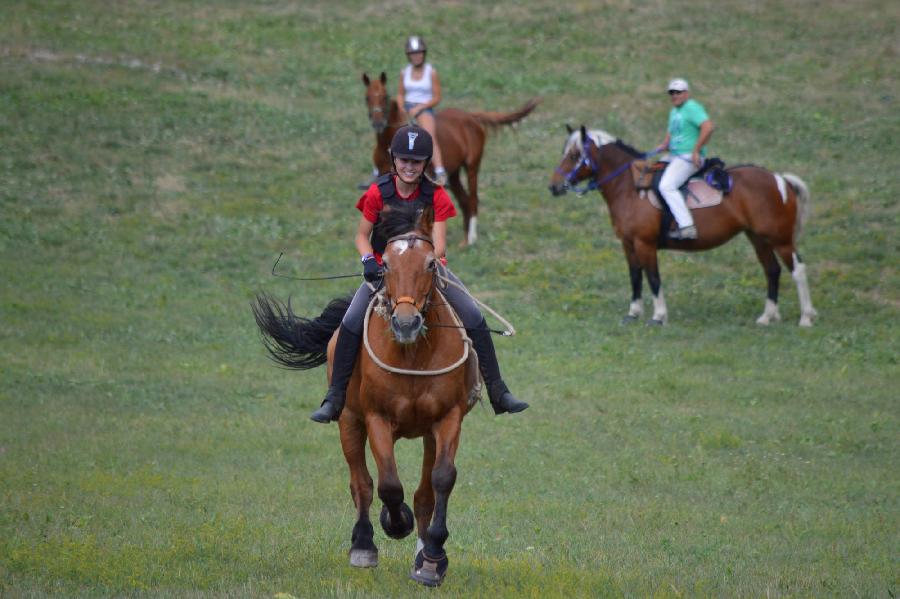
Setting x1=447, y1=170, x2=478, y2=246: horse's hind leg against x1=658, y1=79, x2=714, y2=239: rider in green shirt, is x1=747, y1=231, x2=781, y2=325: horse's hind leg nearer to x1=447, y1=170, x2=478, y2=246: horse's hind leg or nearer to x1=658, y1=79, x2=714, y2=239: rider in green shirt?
x1=658, y1=79, x2=714, y2=239: rider in green shirt

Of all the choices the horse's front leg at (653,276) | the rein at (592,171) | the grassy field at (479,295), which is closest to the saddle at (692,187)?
the horse's front leg at (653,276)

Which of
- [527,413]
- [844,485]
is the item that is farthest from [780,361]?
[844,485]

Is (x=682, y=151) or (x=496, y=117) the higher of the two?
A: (x=682, y=151)

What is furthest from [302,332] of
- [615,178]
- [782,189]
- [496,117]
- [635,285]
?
[496,117]

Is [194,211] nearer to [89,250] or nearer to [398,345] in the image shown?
[89,250]

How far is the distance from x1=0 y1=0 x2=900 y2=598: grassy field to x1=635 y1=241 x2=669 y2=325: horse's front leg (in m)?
0.61

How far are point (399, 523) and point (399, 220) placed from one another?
1.99 m

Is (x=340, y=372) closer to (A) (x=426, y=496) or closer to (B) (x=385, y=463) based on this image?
(B) (x=385, y=463)

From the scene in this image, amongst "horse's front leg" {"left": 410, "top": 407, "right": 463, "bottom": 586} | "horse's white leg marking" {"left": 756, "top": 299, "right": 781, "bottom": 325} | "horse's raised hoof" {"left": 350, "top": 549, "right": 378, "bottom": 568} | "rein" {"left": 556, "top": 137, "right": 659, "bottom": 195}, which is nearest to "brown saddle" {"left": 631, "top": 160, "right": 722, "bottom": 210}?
"rein" {"left": 556, "top": 137, "right": 659, "bottom": 195}

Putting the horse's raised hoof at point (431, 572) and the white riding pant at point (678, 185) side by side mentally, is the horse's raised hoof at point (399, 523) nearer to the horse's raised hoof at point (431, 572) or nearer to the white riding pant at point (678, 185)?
the horse's raised hoof at point (431, 572)

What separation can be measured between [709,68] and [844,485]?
24.3m

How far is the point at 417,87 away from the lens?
22.0 metres

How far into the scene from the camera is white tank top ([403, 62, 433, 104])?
22.0m

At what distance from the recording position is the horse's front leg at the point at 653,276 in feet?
62.4
